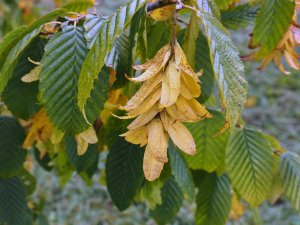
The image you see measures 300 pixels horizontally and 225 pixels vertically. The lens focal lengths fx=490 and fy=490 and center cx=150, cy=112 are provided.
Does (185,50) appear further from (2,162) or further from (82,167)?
(2,162)

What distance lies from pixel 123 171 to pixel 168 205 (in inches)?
17.3

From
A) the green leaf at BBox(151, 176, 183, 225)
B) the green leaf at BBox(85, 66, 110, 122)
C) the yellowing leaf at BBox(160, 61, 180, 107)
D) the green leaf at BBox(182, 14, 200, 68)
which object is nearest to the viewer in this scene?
the yellowing leaf at BBox(160, 61, 180, 107)

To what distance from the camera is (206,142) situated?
3.92 feet

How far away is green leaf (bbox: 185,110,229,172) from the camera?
1.19m

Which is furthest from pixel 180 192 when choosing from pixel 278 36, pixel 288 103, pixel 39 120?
pixel 288 103

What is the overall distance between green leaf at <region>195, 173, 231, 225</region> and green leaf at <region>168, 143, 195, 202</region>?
13 cm

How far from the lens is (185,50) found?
0.78 m

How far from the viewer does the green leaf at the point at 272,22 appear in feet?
3.13

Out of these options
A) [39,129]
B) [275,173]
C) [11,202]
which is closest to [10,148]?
[39,129]

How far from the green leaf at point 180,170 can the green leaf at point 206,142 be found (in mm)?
18

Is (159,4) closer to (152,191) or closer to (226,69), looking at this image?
(226,69)

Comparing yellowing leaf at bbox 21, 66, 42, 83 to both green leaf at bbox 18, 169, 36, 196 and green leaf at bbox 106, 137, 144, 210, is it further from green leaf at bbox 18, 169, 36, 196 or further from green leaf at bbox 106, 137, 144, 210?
green leaf at bbox 18, 169, 36, 196

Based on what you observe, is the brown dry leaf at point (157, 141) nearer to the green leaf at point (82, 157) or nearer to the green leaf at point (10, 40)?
the green leaf at point (10, 40)

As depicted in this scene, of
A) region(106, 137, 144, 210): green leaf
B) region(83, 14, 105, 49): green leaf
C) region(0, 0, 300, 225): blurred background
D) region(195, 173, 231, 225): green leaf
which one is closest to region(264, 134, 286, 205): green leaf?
region(195, 173, 231, 225): green leaf
